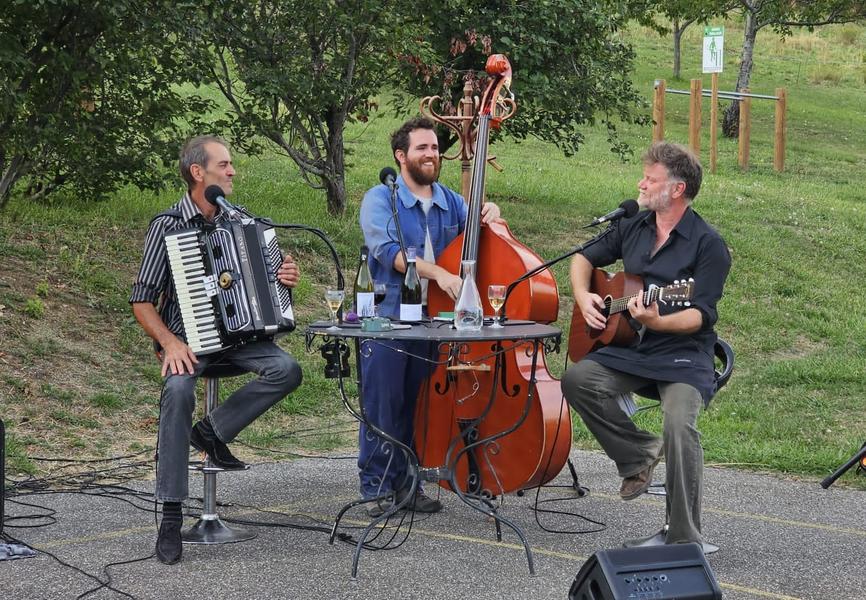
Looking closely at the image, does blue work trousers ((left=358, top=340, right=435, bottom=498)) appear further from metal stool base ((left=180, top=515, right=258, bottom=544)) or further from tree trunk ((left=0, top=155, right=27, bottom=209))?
tree trunk ((left=0, top=155, right=27, bottom=209))

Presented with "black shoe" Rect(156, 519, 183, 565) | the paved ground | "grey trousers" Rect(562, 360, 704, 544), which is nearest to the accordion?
"black shoe" Rect(156, 519, 183, 565)

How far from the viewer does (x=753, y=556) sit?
4797mm

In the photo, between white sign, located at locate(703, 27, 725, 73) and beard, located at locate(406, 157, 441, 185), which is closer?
beard, located at locate(406, 157, 441, 185)

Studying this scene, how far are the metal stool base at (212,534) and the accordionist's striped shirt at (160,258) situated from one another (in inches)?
30.7

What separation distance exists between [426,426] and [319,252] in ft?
16.5

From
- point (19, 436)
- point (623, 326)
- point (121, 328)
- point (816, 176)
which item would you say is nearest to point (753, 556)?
point (623, 326)

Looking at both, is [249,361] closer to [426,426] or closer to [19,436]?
[426,426]

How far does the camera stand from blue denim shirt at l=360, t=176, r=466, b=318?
542 centimetres

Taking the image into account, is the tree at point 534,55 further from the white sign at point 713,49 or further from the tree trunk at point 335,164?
the white sign at point 713,49

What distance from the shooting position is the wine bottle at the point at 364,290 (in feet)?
16.5

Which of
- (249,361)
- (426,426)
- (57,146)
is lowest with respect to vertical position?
(426,426)

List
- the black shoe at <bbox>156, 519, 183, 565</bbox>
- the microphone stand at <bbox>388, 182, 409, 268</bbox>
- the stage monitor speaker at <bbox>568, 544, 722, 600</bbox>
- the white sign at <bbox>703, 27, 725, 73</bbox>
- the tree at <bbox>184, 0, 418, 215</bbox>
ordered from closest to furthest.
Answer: the stage monitor speaker at <bbox>568, 544, 722, 600</bbox>, the black shoe at <bbox>156, 519, 183, 565</bbox>, the microphone stand at <bbox>388, 182, 409, 268</bbox>, the tree at <bbox>184, 0, 418, 215</bbox>, the white sign at <bbox>703, 27, 725, 73</bbox>

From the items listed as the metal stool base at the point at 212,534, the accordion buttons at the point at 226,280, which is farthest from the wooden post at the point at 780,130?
the metal stool base at the point at 212,534

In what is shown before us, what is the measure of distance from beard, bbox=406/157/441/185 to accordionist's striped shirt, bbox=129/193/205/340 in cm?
103
